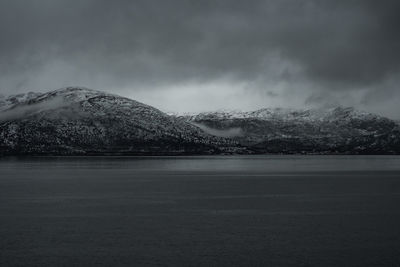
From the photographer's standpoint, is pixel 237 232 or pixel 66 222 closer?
pixel 237 232

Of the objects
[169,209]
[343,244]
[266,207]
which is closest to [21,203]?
[169,209]

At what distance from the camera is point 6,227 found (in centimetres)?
4184

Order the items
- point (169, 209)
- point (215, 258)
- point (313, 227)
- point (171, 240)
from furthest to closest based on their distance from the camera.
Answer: point (169, 209) < point (313, 227) < point (171, 240) < point (215, 258)

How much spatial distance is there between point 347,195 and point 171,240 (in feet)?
135

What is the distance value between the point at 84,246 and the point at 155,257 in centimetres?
572

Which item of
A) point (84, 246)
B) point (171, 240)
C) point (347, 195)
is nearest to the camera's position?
point (84, 246)

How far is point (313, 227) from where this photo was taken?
42.6 meters

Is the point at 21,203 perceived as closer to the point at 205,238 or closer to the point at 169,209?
the point at 169,209

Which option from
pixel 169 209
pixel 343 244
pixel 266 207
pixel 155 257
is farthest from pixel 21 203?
pixel 343 244

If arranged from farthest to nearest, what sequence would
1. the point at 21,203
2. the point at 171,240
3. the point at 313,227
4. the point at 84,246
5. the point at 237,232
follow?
the point at 21,203 → the point at 313,227 → the point at 237,232 → the point at 171,240 → the point at 84,246

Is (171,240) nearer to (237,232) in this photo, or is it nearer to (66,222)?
(237,232)

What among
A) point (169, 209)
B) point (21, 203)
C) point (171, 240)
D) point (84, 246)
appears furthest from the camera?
point (21, 203)

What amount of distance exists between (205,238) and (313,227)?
10.1 m

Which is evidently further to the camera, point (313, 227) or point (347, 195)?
point (347, 195)
